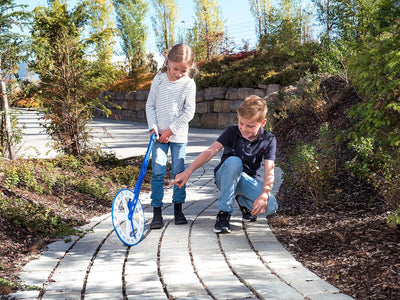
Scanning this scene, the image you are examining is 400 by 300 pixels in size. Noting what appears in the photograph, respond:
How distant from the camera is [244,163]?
13.6ft

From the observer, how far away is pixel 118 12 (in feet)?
82.2

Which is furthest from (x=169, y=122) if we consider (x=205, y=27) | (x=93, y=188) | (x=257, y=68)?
(x=205, y=27)

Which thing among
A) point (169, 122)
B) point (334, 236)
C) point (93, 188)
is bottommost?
point (334, 236)

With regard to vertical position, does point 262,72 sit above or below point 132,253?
above

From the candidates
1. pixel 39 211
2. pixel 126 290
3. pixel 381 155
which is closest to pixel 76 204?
pixel 39 211

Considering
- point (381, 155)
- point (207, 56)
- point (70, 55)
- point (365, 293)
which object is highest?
point (207, 56)

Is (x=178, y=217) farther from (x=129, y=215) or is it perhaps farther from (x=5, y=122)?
(x=5, y=122)

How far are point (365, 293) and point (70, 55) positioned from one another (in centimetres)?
545

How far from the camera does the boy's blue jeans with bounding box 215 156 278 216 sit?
3881 millimetres

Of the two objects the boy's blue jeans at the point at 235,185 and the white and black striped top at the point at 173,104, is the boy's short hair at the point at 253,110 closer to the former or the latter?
the boy's blue jeans at the point at 235,185

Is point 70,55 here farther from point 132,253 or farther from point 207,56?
point 207,56

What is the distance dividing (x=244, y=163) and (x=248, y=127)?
403 millimetres

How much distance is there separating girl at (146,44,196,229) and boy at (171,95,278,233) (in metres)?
0.40

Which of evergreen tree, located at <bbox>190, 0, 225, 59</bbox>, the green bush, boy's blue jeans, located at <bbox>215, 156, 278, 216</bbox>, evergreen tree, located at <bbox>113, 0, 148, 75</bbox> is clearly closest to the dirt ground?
boy's blue jeans, located at <bbox>215, 156, 278, 216</bbox>
